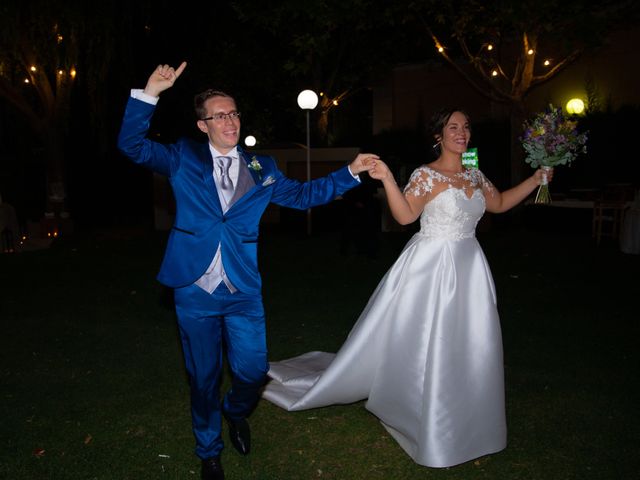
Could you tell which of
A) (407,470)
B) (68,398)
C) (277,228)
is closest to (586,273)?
(407,470)

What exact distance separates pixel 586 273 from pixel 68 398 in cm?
783

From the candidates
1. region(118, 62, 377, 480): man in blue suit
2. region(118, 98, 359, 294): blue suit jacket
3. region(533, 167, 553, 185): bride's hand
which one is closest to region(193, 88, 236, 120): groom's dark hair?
region(118, 62, 377, 480): man in blue suit

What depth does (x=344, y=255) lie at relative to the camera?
1186 centimetres

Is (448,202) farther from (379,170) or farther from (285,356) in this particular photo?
(285,356)

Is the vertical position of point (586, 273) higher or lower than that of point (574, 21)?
lower

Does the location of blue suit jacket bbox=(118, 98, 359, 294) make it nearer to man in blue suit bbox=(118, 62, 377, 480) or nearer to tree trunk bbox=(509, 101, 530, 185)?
man in blue suit bbox=(118, 62, 377, 480)

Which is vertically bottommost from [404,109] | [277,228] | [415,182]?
[277,228]

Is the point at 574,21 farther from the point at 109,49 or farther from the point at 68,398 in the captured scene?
the point at 68,398

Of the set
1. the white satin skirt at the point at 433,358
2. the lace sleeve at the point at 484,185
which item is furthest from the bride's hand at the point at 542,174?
the white satin skirt at the point at 433,358

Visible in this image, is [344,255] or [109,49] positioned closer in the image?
[344,255]

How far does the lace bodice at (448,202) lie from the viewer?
414cm

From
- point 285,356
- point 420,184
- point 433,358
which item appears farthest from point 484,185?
point 285,356

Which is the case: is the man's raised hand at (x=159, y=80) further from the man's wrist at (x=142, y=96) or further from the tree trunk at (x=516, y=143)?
the tree trunk at (x=516, y=143)

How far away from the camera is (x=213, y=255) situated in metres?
3.55
